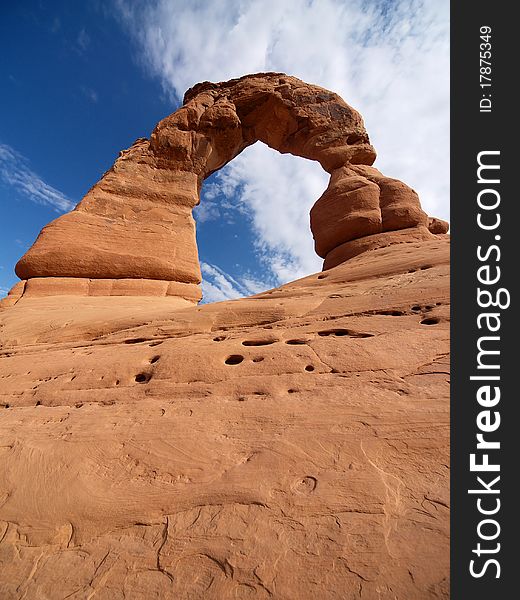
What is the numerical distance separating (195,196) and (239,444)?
1066 cm

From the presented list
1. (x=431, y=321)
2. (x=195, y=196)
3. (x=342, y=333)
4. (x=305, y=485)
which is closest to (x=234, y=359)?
(x=342, y=333)

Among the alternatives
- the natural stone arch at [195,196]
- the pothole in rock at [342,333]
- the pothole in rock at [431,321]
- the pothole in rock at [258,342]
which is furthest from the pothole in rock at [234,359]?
the natural stone arch at [195,196]

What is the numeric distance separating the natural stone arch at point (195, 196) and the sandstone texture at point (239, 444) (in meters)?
2.21

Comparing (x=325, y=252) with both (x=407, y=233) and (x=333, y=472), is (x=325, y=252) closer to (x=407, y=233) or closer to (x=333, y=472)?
(x=407, y=233)

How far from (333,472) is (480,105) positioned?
11.2 ft

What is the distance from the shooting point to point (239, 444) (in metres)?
2.65

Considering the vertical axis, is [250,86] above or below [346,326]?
above

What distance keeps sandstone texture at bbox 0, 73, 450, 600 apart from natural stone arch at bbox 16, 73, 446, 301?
2.21m

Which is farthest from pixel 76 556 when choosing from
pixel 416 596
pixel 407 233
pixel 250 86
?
pixel 250 86

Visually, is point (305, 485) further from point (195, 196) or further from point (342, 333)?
point (195, 196)

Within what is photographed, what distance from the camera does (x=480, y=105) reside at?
288 cm

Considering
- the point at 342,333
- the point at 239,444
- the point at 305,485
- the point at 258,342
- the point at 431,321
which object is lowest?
the point at 305,485

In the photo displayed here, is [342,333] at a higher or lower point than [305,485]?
higher

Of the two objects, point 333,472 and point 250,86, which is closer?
point 333,472
